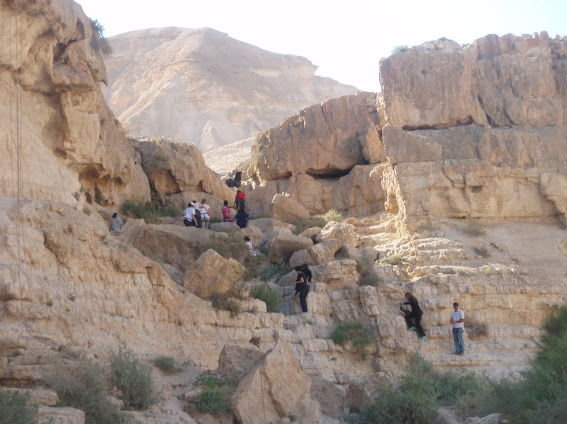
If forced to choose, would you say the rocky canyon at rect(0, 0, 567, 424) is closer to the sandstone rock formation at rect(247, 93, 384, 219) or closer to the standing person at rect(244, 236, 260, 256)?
the sandstone rock formation at rect(247, 93, 384, 219)

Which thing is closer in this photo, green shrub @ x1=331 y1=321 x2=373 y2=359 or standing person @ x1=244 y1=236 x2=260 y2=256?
green shrub @ x1=331 y1=321 x2=373 y2=359

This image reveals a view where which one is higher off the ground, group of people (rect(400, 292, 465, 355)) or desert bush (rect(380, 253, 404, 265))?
desert bush (rect(380, 253, 404, 265))

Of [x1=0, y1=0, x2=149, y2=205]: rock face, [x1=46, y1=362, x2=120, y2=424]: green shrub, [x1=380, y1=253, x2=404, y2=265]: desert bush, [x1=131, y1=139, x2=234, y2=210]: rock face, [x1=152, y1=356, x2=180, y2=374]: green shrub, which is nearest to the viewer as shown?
[x1=46, y1=362, x2=120, y2=424]: green shrub

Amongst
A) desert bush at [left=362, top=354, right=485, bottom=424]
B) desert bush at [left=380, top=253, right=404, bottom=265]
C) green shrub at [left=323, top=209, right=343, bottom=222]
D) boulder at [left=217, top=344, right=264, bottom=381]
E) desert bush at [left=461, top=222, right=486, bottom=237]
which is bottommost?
desert bush at [left=362, top=354, right=485, bottom=424]

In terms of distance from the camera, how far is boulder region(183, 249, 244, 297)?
18984 millimetres

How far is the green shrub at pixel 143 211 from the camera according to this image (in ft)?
82.4

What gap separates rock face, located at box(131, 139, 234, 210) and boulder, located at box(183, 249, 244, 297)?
866cm

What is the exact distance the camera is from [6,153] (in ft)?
59.2

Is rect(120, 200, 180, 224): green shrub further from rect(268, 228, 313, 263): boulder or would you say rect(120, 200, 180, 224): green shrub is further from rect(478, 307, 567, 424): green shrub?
rect(478, 307, 567, 424): green shrub

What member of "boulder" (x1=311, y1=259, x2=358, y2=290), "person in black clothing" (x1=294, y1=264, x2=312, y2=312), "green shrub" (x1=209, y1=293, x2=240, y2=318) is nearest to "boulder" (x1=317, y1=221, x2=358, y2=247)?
"boulder" (x1=311, y1=259, x2=358, y2=290)

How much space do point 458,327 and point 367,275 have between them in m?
2.82

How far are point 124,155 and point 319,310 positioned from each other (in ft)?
25.6

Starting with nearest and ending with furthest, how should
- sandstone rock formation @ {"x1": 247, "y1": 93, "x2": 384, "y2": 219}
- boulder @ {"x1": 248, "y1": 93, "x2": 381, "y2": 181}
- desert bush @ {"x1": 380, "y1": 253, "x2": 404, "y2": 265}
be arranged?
1. desert bush @ {"x1": 380, "y1": 253, "x2": 404, "y2": 265}
2. sandstone rock formation @ {"x1": 247, "y1": 93, "x2": 384, "y2": 219}
3. boulder @ {"x1": 248, "y1": 93, "x2": 381, "y2": 181}

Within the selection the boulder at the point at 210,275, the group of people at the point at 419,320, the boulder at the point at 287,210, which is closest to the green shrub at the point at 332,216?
the boulder at the point at 287,210
